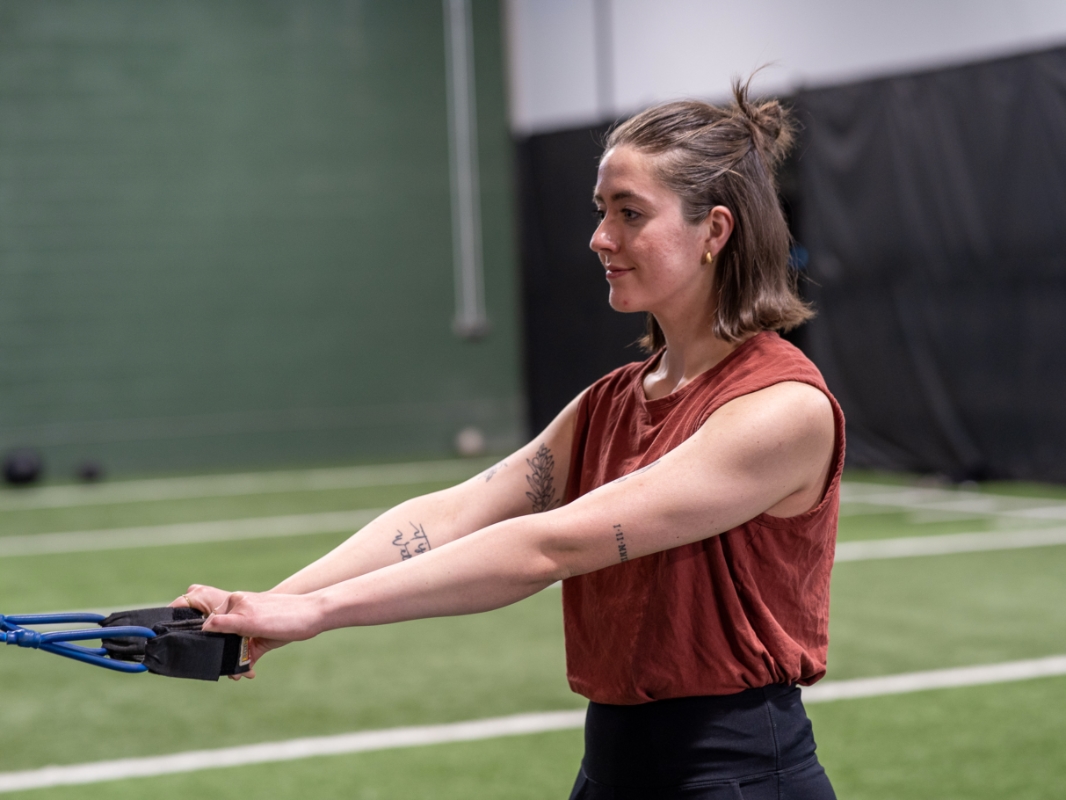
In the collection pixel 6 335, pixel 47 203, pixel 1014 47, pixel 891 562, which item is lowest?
pixel 891 562

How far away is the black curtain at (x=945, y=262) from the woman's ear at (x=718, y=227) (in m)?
6.62

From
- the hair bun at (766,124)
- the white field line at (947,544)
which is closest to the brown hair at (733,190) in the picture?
the hair bun at (766,124)

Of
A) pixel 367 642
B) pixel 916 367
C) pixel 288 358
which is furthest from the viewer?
pixel 288 358

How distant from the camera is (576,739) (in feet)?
11.7

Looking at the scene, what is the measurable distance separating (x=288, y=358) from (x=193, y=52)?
2.54 metres

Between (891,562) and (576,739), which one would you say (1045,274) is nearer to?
(891,562)

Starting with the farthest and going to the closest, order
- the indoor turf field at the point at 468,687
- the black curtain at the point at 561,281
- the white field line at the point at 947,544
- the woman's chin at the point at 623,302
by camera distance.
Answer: the black curtain at the point at 561,281 < the white field line at the point at 947,544 < the indoor turf field at the point at 468,687 < the woman's chin at the point at 623,302

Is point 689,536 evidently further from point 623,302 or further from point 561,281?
point 561,281

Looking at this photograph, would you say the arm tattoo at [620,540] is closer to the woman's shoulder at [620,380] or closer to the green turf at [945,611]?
the woman's shoulder at [620,380]

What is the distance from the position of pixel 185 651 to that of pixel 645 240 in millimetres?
737

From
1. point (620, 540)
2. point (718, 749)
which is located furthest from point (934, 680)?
point (620, 540)

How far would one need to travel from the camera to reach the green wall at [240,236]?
10.2 meters

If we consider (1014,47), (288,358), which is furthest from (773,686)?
(288,358)

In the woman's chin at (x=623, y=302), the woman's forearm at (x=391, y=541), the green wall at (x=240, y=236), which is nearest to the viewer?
the woman's chin at (x=623, y=302)
